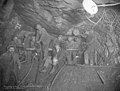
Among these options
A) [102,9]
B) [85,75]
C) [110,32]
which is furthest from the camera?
[110,32]

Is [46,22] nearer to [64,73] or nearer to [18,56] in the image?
[18,56]

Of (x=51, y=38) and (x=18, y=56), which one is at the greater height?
(x=51, y=38)

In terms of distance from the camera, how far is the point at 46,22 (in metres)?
5.70

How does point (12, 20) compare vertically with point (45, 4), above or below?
below

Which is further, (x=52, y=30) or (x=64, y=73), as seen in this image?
(x=52, y=30)

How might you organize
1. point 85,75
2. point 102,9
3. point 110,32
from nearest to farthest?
point 85,75, point 102,9, point 110,32

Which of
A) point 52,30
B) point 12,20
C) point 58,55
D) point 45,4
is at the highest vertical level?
point 45,4

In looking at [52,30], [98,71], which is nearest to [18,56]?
[52,30]

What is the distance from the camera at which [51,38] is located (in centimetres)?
585

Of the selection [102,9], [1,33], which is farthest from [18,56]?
[102,9]

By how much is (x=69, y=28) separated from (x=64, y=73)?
2228 millimetres

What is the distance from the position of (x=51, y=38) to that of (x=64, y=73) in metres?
1.75

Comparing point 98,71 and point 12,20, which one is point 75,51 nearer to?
point 98,71

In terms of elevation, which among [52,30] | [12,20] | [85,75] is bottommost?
[85,75]
